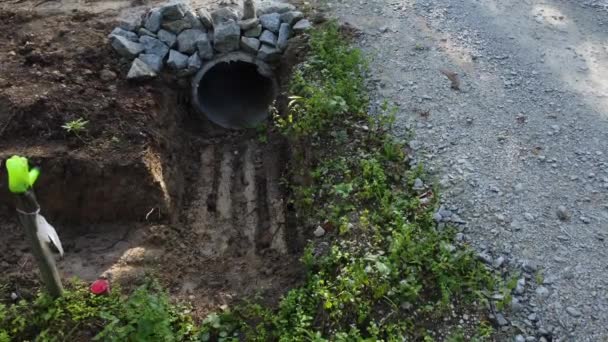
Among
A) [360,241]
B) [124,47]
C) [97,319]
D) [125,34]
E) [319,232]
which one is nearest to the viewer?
[97,319]

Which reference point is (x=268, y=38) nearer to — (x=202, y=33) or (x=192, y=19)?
(x=202, y=33)

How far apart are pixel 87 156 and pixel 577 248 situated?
451 cm

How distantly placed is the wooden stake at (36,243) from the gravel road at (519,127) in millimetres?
3155

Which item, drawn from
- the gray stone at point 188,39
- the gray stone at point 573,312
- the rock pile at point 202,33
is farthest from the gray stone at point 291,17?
the gray stone at point 573,312

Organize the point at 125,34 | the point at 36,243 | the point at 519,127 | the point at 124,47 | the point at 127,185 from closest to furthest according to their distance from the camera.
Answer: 1. the point at 36,243
2. the point at 127,185
3. the point at 519,127
4. the point at 124,47
5. the point at 125,34

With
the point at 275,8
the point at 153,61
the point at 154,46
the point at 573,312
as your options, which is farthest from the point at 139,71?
the point at 573,312

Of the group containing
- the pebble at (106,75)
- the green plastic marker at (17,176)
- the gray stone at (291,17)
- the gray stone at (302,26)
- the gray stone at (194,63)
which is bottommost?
the gray stone at (194,63)

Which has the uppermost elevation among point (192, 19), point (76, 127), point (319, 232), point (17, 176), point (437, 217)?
point (17, 176)

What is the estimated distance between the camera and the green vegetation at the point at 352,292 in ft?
13.9

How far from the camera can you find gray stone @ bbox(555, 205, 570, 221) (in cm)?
490

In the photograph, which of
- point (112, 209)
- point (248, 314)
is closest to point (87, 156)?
point (112, 209)

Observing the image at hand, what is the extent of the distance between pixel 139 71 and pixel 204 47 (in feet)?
2.91

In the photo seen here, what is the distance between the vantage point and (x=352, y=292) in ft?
14.3

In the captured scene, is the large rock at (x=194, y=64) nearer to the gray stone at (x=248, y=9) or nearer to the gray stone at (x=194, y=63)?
the gray stone at (x=194, y=63)
